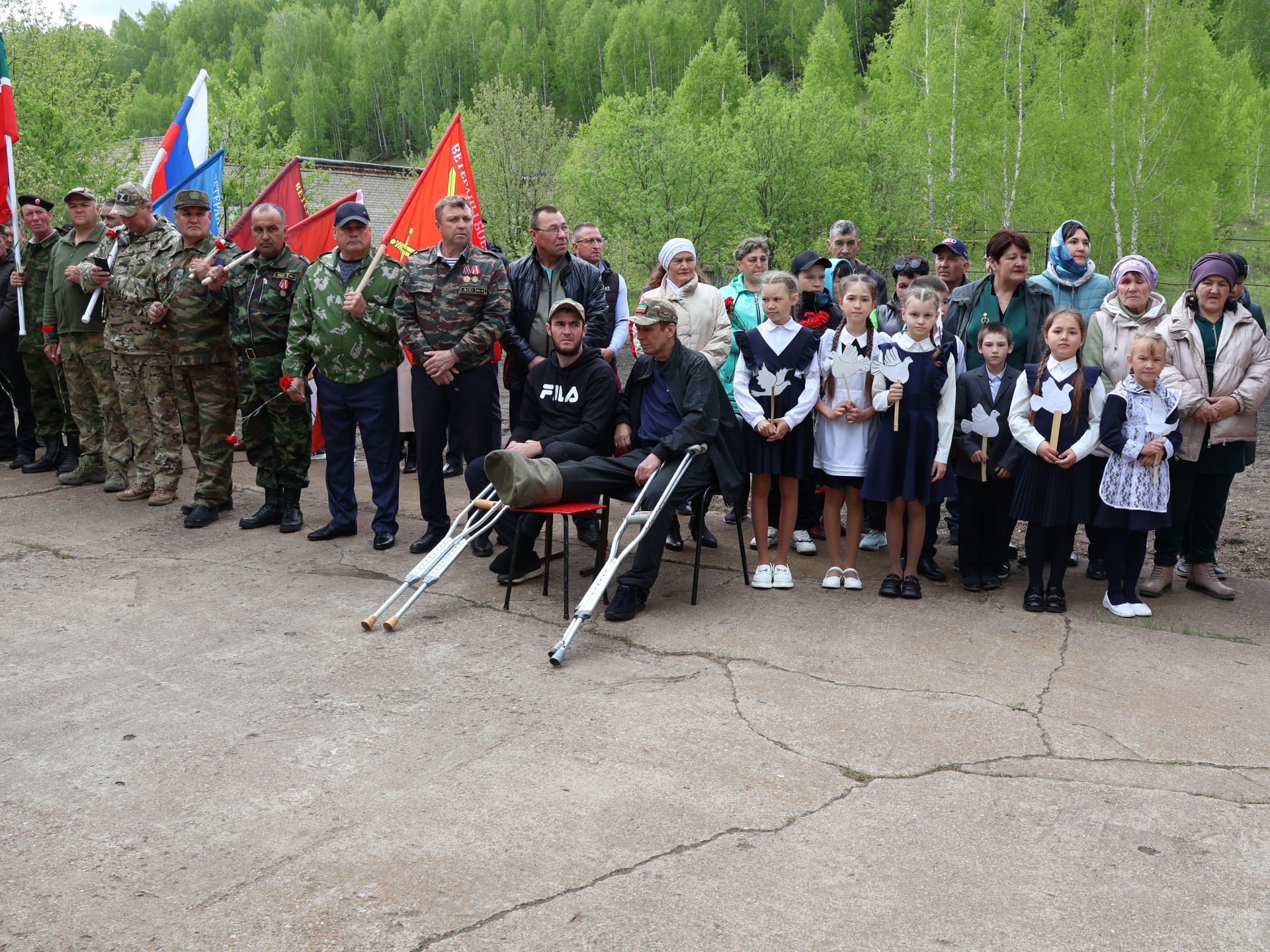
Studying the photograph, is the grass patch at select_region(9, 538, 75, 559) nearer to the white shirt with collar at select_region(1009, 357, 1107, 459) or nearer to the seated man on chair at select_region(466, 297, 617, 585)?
the seated man on chair at select_region(466, 297, 617, 585)

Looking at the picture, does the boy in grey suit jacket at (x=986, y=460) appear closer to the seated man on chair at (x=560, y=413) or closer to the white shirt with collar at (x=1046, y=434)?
the white shirt with collar at (x=1046, y=434)

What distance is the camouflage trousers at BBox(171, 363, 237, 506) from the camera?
7480 mm

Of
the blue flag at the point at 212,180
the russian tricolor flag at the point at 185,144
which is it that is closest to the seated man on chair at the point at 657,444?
the blue flag at the point at 212,180

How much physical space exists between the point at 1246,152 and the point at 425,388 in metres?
38.9

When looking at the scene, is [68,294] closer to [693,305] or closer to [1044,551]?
[693,305]

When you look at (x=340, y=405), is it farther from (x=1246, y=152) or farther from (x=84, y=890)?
(x=1246, y=152)

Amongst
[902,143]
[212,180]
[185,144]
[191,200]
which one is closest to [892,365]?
[191,200]

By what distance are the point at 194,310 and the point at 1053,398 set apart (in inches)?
220

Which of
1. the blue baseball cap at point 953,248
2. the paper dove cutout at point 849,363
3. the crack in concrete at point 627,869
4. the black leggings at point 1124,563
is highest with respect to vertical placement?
the blue baseball cap at point 953,248

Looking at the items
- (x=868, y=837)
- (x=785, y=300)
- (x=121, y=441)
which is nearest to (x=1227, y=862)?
(x=868, y=837)

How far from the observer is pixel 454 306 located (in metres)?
6.47

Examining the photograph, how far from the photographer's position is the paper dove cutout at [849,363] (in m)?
5.97

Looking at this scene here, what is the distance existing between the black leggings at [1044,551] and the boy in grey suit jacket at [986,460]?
324 millimetres

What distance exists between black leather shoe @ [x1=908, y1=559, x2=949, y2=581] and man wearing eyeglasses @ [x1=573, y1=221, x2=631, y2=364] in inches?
90.3
